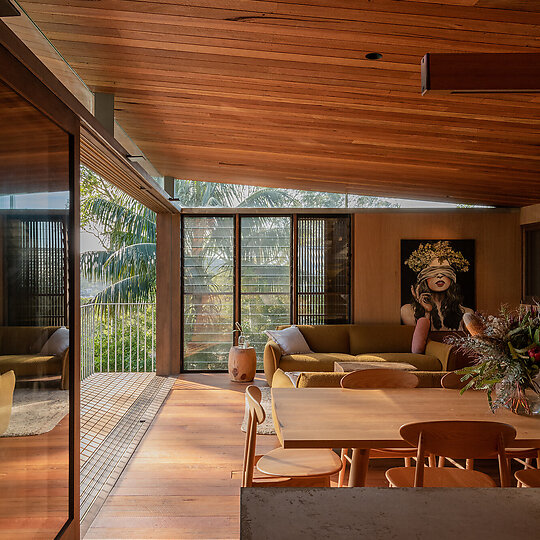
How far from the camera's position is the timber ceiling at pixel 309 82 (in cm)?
238

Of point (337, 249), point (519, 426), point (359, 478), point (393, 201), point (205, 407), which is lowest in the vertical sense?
point (205, 407)

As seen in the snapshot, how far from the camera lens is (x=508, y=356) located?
2613 mm

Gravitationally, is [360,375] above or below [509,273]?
below

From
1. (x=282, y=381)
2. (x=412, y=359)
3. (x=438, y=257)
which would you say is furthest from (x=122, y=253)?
(x=282, y=381)

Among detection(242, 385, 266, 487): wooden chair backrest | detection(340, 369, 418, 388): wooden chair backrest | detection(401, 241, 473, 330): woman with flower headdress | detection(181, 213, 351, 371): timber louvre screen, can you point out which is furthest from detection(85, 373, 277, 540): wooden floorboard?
detection(401, 241, 473, 330): woman with flower headdress

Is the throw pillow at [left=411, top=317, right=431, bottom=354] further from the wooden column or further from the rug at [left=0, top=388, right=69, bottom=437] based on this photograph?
the rug at [left=0, top=388, right=69, bottom=437]

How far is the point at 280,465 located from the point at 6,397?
143 centimetres

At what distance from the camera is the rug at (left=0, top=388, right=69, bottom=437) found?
2045 millimetres

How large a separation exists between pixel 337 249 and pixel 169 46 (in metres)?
5.14

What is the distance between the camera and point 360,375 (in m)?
3.42

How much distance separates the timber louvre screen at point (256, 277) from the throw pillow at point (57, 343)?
5.14 m

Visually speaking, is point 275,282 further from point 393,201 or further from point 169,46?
point 169,46

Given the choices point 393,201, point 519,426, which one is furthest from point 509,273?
point 519,426

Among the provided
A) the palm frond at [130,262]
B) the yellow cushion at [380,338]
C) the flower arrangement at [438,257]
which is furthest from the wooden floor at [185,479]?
the palm frond at [130,262]
